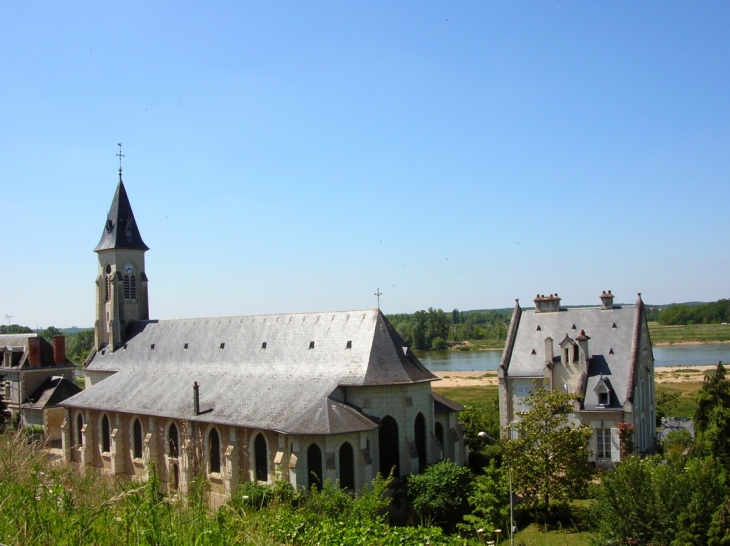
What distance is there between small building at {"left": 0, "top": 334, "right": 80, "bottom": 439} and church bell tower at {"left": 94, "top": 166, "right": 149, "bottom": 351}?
27.7 ft

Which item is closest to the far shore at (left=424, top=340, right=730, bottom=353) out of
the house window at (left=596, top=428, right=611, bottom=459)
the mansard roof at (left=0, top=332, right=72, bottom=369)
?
the mansard roof at (left=0, top=332, right=72, bottom=369)

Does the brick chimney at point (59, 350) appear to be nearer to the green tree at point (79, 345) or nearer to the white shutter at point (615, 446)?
the white shutter at point (615, 446)

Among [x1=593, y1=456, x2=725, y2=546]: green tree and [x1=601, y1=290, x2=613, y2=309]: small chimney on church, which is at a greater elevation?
[x1=601, y1=290, x2=613, y2=309]: small chimney on church

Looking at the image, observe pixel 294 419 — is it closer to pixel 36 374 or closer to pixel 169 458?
pixel 169 458

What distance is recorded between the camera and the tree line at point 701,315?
597 feet

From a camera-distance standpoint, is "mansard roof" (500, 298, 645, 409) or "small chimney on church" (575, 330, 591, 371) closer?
"mansard roof" (500, 298, 645, 409)

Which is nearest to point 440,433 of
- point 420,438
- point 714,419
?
point 420,438

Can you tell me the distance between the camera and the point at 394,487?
28.3 metres

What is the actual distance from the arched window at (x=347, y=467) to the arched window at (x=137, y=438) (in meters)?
14.1

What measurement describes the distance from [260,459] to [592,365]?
17918 mm

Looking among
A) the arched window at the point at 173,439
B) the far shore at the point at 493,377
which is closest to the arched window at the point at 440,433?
the arched window at the point at 173,439

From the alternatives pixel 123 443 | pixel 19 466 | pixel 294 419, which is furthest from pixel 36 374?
pixel 19 466

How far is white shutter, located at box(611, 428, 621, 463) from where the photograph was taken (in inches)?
1272

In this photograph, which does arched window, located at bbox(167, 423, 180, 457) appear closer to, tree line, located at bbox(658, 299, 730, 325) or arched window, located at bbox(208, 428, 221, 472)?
arched window, located at bbox(208, 428, 221, 472)
